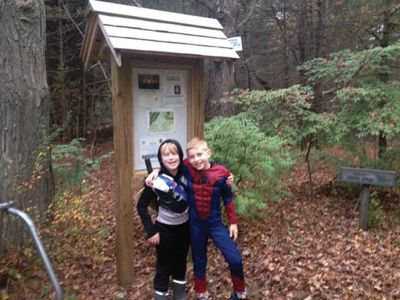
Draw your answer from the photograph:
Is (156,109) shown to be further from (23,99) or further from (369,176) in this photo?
(369,176)

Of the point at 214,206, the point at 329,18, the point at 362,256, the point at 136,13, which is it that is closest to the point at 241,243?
the point at 362,256

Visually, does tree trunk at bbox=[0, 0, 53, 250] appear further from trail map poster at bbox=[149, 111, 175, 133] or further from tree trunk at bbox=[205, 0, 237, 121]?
tree trunk at bbox=[205, 0, 237, 121]

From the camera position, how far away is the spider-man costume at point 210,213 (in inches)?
144

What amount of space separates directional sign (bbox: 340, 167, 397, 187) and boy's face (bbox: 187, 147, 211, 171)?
123 inches

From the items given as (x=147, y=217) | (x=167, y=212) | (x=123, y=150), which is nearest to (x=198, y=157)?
(x=167, y=212)

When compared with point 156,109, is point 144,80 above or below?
above

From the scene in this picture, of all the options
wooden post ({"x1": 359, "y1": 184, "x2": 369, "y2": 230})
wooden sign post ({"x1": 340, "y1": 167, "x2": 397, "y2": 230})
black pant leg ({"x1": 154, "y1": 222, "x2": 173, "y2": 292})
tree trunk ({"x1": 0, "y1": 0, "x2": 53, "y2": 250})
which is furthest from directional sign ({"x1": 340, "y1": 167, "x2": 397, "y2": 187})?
tree trunk ({"x1": 0, "y1": 0, "x2": 53, "y2": 250})

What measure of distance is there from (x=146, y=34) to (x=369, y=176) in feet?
12.5

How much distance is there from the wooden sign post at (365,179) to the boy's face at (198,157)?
3115mm

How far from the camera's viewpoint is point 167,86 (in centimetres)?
430

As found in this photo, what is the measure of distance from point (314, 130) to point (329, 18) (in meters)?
8.27

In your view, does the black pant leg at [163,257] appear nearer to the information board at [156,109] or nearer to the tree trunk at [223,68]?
the information board at [156,109]

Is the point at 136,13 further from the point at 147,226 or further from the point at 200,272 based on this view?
the point at 200,272

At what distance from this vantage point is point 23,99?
458 cm
